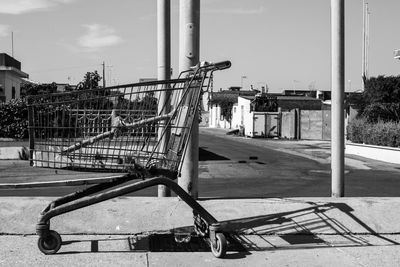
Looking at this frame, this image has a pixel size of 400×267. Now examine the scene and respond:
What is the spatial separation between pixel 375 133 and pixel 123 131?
2092cm

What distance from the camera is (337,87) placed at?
622cm

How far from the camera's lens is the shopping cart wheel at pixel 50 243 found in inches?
193

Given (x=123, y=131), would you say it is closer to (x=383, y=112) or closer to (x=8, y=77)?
(x=383, y=112)

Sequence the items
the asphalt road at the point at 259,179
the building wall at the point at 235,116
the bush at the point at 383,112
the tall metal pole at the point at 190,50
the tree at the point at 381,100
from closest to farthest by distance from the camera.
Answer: the tall metal pole at the point at 190,50 < the asphalt road at the point at 259,179 < the bush at the point at 383,112 < the tree at the point at 381,100 < the building wall at the point at 235,116

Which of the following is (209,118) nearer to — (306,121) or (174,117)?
(306,121)

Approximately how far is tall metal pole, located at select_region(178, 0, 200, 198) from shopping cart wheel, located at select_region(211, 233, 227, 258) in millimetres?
1206

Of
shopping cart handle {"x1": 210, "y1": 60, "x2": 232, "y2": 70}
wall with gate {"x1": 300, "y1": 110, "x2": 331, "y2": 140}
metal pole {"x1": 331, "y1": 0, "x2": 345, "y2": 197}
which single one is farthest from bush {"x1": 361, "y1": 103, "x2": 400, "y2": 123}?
shopping cart handle {"x1": 210, "y1": 60, "x2": 232, "y2": 70}

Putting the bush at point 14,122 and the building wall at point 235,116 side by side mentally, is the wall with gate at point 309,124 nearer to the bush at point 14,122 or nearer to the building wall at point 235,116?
the building wall at point 235,116

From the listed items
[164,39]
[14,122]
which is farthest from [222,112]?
[164,39]

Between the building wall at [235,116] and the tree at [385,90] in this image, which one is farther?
the building wall at [235,116]

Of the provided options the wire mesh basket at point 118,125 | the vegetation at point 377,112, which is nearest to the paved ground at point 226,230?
the wire mesh basket at point 118,125

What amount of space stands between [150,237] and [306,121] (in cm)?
3640

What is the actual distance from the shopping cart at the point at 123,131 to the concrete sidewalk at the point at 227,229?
1.07 feet

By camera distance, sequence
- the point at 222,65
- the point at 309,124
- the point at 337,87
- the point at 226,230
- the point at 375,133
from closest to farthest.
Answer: the point at 222,65 < the point at 226,230 < the point at 337,87 < the point at 375,133 < the point at 309,124
